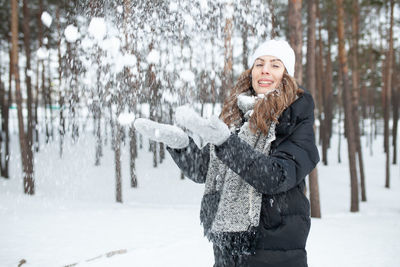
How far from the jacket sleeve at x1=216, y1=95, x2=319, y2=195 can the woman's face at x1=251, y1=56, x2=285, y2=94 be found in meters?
0.37

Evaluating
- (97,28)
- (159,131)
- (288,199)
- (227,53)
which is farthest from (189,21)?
(288,199)

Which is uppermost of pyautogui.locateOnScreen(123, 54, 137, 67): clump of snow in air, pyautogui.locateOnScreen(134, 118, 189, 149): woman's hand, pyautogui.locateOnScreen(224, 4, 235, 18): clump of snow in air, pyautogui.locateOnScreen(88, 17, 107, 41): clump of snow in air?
pyautogui.locateOnScreen(224, 4, 235, 18): clump of snow in air

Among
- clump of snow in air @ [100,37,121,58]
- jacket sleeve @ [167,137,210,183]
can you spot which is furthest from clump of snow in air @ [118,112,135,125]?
jacket sleeve @ [167,137,210,183]

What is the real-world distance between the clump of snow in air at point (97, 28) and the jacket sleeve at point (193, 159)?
4.77 meters

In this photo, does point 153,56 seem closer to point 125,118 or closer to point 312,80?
point 125,118

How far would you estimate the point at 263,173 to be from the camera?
4.29 ft

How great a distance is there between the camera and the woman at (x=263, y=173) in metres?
1.35

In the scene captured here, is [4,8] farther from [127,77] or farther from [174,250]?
[174,250]

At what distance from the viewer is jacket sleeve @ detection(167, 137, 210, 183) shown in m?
1.64

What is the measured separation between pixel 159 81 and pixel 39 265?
455cm

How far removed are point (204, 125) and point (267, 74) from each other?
2.06 feet

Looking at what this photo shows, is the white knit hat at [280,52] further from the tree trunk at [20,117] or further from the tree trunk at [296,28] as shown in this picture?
the tree trunk at [20,117]

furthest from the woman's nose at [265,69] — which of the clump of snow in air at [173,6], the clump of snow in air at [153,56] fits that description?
the clump of snow in air at [153,56]

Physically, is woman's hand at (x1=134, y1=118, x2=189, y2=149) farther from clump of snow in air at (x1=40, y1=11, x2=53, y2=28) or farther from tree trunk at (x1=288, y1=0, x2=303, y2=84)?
clump of snow in air at (x1=40, y1=11, x2=53, y2=28)
